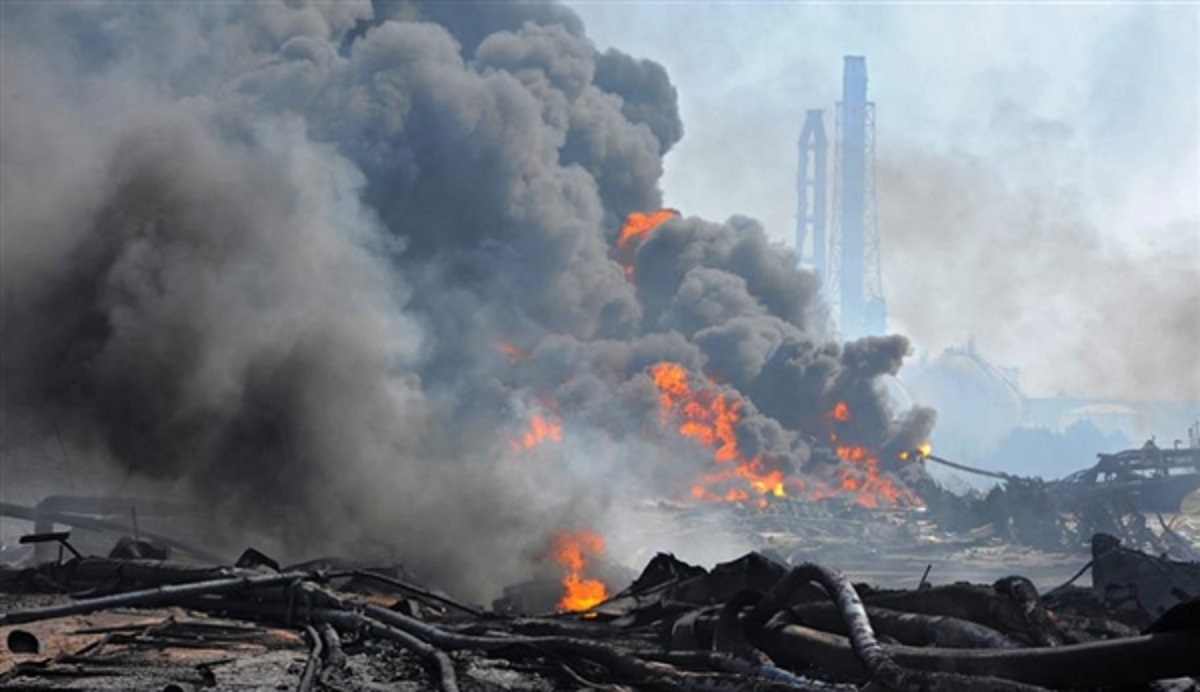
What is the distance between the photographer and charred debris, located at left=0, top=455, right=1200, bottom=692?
624cm

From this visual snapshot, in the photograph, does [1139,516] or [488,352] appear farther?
[488,352]

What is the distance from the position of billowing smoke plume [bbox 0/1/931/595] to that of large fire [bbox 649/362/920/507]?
0.80 meters

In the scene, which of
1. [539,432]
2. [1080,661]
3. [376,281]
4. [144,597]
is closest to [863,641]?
[1080,661]

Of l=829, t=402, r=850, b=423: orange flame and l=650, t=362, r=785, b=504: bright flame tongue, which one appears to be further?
l=829, t=402, r=850, b=423: orange flame

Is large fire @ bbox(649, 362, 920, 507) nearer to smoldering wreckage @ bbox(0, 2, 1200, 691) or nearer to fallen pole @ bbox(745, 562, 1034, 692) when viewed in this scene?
smoldering wreckage @ bbox(0, 2, 1200, 691)

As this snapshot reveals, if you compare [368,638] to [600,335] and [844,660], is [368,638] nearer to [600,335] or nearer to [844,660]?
[844,660]

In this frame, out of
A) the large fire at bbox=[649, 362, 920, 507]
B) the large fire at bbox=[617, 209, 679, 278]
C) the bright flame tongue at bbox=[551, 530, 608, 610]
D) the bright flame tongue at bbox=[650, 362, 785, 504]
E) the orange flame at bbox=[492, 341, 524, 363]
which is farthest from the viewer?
the large fire at bbox=[617, 209, 679, 278]

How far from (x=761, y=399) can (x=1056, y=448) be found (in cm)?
5204

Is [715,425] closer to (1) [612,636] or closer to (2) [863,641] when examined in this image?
(1) [612,636]

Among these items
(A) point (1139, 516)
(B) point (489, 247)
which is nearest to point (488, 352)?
(B) point (489, 247)

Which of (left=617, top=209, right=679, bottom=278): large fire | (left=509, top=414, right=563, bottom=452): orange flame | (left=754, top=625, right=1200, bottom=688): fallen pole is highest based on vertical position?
(left=617, top=209, right=679, bottom=278): large fire

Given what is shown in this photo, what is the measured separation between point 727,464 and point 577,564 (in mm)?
29553

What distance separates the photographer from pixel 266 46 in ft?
175

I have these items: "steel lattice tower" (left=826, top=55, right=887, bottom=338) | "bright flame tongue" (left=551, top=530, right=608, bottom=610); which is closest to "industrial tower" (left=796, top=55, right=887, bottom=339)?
"steel lattice tower" (left=826, top=55, right=887, bottom=338)
